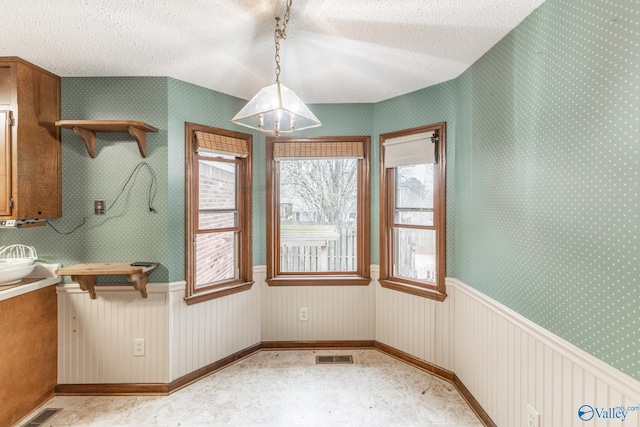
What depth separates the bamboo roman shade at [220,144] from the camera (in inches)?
108

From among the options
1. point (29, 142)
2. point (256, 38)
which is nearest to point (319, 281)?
point (256, 38)

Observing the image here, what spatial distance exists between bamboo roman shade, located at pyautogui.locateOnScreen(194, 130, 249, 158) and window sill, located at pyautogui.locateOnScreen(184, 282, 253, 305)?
1215mm

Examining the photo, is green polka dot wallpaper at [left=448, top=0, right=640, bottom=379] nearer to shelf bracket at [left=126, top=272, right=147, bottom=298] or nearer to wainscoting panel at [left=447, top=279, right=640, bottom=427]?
wainscoting panel at [left=447, top=279, right=640, bottom=427]

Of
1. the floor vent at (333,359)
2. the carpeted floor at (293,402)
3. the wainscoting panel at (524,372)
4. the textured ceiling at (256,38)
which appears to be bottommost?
the carpeted floor at (293,402)

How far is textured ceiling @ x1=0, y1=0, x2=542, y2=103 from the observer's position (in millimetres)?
1712

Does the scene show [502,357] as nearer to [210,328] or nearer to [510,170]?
[510,170]

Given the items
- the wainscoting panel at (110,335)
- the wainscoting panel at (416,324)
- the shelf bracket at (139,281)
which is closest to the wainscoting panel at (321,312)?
the wainscoting panel at (416,324)

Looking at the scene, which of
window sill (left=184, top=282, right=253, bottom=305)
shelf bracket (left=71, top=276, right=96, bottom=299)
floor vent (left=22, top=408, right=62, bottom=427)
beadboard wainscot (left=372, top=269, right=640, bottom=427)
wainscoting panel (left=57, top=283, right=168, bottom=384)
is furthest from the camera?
window sill (left=184, top=282, right=253, bottom=305)

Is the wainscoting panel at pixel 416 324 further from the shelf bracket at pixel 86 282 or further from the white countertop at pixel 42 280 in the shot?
the white countertop at pixel 42 280

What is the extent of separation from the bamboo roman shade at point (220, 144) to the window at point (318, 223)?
1.18ft

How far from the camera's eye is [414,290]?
2896 mm

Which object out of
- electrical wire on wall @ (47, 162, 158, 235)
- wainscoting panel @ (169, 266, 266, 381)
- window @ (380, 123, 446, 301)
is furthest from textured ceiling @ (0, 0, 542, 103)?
wainscoting panel @ (169, 266, 266, 381)

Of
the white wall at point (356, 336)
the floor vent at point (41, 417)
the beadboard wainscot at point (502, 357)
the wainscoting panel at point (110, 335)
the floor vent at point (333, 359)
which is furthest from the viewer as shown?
the floor vent at point (333, 359)

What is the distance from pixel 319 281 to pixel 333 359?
2.40ft
